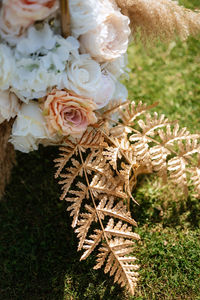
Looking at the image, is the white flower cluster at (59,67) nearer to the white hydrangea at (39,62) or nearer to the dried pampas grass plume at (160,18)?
the white hydrangea at (39,62)

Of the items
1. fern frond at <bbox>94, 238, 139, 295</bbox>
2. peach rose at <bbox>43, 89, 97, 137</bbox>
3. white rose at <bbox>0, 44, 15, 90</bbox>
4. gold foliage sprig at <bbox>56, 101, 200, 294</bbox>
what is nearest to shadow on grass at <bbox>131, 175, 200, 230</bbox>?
gold foliage sprig at <bbox>56, 101, 200, 294</bbox>

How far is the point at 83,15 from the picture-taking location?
1.31 meters

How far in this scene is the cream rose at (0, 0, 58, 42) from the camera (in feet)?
3.79

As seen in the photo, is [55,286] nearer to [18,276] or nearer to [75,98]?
[18,276]

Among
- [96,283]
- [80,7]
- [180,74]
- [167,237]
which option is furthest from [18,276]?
[180,74]

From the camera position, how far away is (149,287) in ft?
5.47

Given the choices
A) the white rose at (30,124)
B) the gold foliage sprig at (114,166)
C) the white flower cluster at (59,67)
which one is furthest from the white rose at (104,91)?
the white rose at (30,124)

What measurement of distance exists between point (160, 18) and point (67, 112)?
2.08ft

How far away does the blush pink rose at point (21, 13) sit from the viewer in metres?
1.16

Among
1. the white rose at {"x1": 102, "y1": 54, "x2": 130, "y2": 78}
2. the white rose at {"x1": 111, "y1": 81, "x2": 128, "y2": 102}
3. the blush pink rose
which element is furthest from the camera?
the white rose at {"x1": 111, "y1": 81, "x2": 128, "y2": 102}

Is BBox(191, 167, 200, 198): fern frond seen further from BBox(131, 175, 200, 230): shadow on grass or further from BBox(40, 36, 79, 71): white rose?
BBox(40, 36, 79, 71): white rose

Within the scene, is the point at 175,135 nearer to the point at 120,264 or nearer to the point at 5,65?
the point at 120,264

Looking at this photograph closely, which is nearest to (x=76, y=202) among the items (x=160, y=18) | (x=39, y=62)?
(x=39, y=62)

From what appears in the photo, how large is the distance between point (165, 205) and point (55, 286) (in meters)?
0.78
